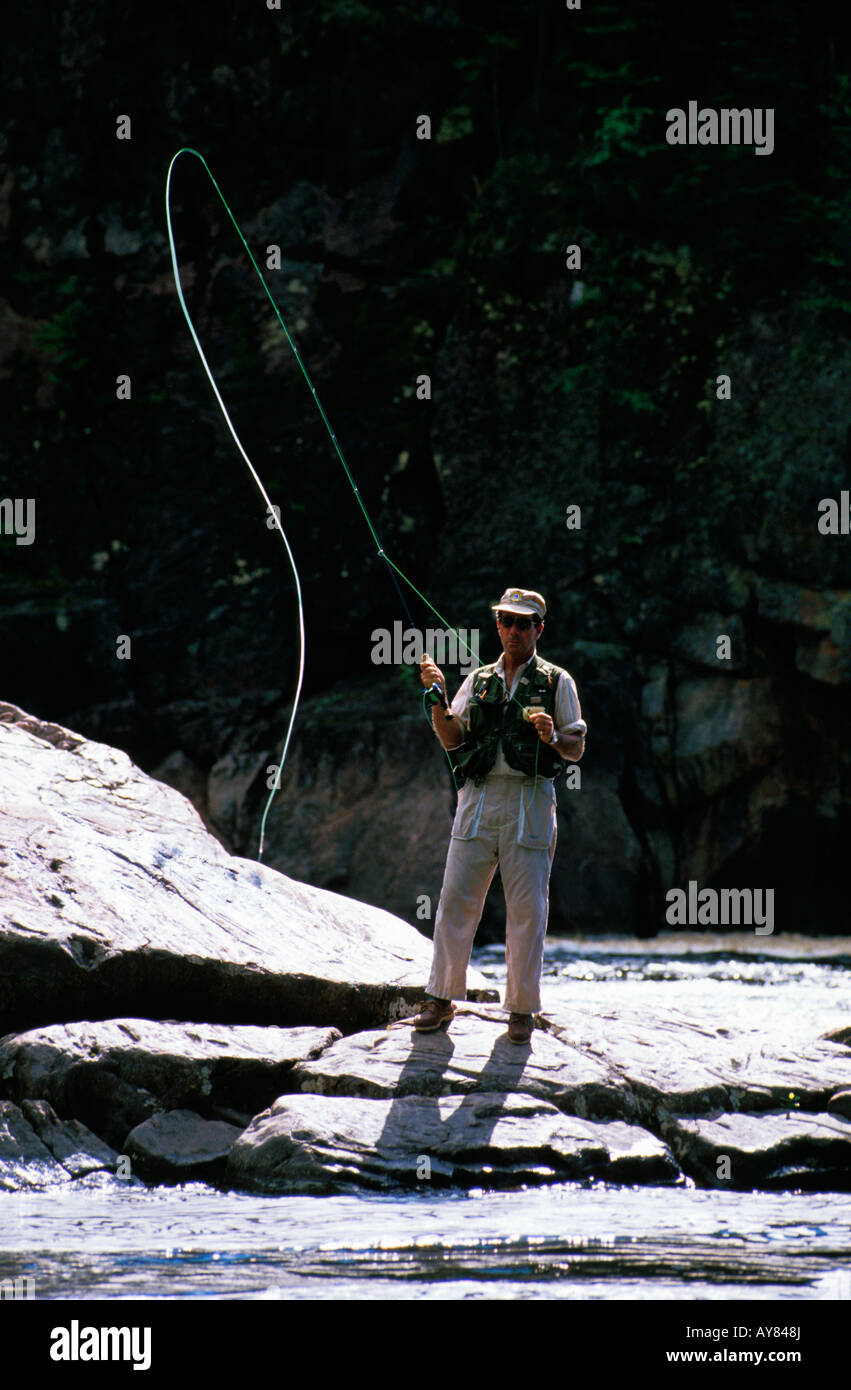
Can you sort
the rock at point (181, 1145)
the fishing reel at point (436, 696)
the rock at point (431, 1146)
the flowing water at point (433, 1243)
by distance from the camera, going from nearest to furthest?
the flowing water at point (433, 1243) → the rock at point (431, 1146) → the rock at point (181, 1145) → the fishing reel at point (436, 696)

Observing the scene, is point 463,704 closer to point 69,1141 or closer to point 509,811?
point 509,811

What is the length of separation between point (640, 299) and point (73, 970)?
578 inches

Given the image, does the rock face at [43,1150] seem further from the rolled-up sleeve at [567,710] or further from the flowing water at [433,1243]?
the rolled-up sleeve at [567,710]

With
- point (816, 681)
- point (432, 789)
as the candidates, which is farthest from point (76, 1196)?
point (816, 681)

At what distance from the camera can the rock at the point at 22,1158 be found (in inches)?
238

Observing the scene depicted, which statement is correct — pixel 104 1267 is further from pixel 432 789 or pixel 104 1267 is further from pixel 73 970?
pixel 432 789

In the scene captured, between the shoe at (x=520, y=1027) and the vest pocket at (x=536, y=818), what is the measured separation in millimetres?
786

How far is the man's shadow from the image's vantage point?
5910mm

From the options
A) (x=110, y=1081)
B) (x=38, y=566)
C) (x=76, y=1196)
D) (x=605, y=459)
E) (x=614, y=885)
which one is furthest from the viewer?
(x=38, y=566)

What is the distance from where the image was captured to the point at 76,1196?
589 centimetres

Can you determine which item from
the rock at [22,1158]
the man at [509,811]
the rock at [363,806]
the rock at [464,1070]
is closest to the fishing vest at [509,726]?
the man at [509,811]

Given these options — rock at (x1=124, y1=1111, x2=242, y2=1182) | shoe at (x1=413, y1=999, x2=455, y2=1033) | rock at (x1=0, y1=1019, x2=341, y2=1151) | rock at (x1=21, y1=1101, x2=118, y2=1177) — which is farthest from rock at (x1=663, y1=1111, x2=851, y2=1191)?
rock at (x1=21, y1=1101, x2=118, y2=1177)

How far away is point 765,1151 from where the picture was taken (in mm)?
6219

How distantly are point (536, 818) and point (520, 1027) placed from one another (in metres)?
0.96
